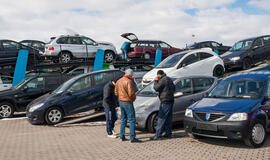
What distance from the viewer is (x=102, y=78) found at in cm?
1142

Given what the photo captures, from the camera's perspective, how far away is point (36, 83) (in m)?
12.7

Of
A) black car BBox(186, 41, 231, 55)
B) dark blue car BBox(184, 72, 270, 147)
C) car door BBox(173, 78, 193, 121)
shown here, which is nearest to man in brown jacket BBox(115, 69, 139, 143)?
dark blue car BBox(184, 72, 270, 147)

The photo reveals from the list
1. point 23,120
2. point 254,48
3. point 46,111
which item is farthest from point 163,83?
point 254,48

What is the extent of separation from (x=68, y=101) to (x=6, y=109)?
3.07 metres

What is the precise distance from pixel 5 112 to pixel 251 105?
927 centimetres

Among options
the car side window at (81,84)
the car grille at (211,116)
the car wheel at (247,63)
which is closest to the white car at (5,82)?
the car side window at (81,84)

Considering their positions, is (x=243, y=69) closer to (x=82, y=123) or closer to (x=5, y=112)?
(x=82, y=123)

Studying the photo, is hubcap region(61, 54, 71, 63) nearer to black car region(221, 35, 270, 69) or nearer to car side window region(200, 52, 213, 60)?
car side window region(200, 52, 213, 60)

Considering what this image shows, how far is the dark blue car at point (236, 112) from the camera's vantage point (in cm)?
646

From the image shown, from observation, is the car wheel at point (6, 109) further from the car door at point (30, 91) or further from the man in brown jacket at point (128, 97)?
the man in brown jacket at point (128, 97)

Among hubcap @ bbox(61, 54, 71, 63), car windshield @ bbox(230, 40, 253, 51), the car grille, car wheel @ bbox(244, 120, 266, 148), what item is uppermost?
car windshield @ bbox(230, 40, 253, 51)

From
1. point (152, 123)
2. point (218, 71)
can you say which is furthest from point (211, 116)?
point (218, 71)

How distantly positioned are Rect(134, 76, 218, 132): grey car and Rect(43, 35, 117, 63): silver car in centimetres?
834

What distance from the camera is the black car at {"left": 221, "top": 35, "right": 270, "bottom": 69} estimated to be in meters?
16.5
